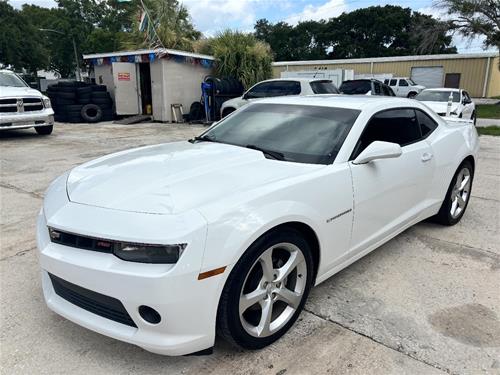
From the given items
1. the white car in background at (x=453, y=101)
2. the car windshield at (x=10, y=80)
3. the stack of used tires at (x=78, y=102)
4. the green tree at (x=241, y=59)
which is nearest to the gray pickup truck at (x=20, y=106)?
the car windshield at (x=10, y=80)

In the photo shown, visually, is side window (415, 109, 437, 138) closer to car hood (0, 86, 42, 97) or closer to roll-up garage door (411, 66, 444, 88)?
car hood (0, 86, 42, 97)

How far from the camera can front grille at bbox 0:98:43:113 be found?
32.7ft

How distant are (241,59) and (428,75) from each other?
22940mm

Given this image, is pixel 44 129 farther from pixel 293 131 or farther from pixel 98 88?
pixel 293 131

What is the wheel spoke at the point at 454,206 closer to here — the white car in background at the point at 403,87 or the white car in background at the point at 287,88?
the white car in background at the point at 287,88

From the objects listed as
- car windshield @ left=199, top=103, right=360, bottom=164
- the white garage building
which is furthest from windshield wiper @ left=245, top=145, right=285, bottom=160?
the white garage building

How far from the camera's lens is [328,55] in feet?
205

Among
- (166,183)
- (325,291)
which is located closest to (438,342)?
(325,291)

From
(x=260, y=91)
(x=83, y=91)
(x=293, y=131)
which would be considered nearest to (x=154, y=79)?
(x=83, y=91)

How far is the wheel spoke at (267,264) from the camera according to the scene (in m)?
2.30

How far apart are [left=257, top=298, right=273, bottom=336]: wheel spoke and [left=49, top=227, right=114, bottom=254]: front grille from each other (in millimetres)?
954

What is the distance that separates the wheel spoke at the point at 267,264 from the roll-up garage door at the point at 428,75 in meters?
35.3

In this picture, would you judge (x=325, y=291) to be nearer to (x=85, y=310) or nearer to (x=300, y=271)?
(x=300, y=271)

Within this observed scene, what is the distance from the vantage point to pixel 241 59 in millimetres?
16922
